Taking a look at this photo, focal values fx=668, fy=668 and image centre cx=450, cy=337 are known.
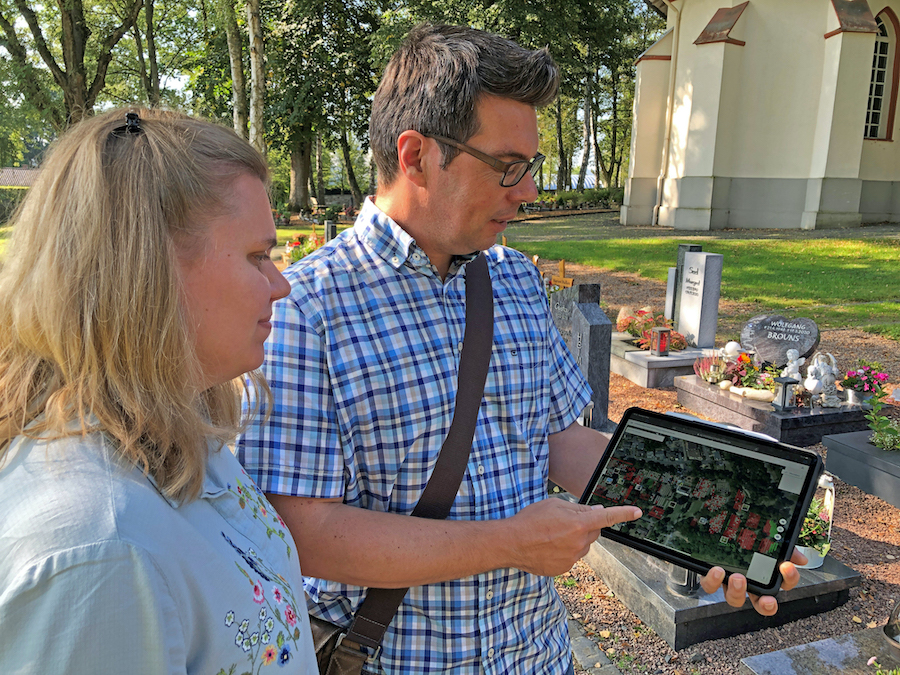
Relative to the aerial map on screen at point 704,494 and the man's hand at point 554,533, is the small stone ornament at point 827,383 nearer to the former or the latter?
the aerial map on screen at point 704,494

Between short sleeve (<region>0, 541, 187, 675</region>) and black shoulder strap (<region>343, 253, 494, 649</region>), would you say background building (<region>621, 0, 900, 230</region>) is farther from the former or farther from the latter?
short sleeve (<region>0, 541, 187, 675</region>)

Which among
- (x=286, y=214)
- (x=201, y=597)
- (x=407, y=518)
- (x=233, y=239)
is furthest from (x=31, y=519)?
(x=286, y=214)

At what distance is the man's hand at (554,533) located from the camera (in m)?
1.50

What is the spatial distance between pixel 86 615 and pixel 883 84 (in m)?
25.7

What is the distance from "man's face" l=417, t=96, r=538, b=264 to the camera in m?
1.73

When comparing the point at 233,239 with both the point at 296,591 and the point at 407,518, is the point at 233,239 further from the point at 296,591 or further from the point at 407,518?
the point at 407,518

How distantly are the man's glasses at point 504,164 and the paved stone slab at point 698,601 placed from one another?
8.98 feet

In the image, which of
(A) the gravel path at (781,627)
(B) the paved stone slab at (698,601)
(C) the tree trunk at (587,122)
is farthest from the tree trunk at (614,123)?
(B) the paved stone slab at (698,601)

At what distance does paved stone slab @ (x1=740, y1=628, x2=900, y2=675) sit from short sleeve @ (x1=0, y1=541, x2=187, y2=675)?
3.02 m

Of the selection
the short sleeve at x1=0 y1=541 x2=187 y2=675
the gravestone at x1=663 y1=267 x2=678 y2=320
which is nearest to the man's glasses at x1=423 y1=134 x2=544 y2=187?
the short sleeve at x1=0 y1=541 x2=187 y2=675

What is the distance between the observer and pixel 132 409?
90 cm

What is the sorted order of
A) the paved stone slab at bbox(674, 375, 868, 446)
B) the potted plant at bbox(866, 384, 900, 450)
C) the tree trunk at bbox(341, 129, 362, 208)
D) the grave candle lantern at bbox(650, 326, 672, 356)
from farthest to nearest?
the tree trunk at bbox(341, 129, 362, 208)
the grave candle lantern at bbox(650, 326, 672, 356)
the paved stone slab at bbox(674, 375, 868, 446)
the potted plant at bbox(866, 384, 900, 450)

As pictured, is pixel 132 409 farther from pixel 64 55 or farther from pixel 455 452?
pixel 64 55

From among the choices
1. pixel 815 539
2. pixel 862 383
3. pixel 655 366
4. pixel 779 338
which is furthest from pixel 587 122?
pixel 815 539
